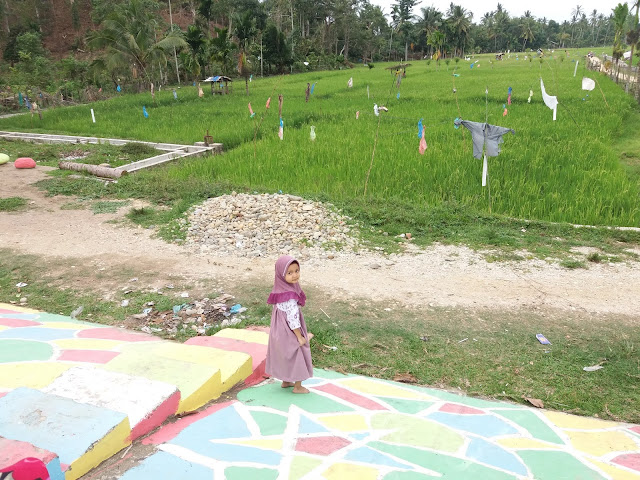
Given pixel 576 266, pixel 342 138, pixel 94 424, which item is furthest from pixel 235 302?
pixel 342 138

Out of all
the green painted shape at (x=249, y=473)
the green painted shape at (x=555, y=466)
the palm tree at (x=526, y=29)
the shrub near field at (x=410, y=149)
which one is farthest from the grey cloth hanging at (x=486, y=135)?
the palm tree at (x=526, y=29)

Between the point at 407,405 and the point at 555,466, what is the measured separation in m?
0.94

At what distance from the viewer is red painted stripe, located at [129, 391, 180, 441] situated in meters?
2.46

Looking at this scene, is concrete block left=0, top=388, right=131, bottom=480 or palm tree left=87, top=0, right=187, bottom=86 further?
palm tree left=87, top=0, right=187, bottom=86

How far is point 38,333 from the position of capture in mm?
4016

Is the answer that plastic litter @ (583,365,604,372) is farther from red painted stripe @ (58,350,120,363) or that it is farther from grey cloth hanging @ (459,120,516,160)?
grey cloth hanging @ (459,120,516,160)

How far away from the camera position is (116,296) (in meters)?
5.22

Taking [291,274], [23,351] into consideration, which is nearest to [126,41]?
[23,351]

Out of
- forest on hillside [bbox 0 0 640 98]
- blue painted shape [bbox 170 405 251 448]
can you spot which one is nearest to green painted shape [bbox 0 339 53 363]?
blue painted shape [bbox 170 405 251 448]

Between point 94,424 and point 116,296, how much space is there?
3.18m

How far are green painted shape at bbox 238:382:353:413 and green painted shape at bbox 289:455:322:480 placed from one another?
0.55 metres

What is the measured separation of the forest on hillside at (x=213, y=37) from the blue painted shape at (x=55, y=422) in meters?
19.0

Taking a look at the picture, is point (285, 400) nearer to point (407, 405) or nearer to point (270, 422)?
point (270, 422)

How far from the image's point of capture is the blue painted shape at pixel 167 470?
7.11 ft
